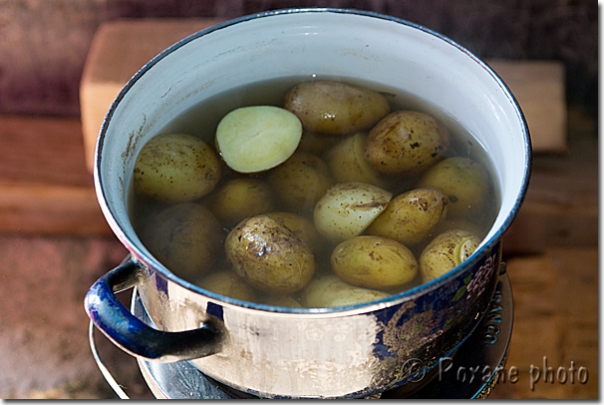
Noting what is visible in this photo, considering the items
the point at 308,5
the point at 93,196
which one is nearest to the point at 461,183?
the point at 308,5

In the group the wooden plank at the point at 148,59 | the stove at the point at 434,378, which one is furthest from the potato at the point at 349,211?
the wooden plank at the point at 148,59

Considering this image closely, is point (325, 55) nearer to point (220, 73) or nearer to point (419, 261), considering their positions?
point (220, 73)

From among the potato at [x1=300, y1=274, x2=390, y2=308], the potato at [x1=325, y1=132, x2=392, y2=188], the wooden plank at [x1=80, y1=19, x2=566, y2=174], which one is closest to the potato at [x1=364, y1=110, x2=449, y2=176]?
the potato at [x1=325, y1=132, x2=392, y2=188]

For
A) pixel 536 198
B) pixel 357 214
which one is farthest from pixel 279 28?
pixel 536 198

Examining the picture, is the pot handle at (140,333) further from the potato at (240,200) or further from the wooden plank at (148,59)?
the wooden plank at (148,59)

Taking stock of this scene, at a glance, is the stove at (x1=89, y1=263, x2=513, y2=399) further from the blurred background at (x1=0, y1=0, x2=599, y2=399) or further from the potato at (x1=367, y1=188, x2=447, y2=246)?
the blurred background at (x1=0, y1=0, x2=599, y2=399)

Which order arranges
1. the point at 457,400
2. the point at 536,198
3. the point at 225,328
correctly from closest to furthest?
the point at 225,328 → the point at 457,400 → the point at 536,198
